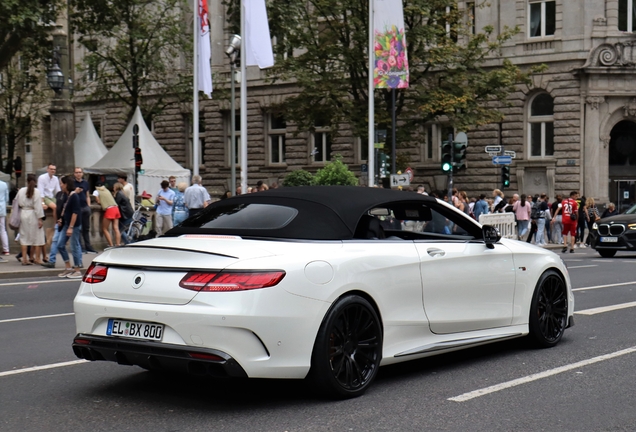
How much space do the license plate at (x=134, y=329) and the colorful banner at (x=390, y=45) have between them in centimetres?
1927

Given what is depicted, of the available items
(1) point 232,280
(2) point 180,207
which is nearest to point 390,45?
(2) point 180,207

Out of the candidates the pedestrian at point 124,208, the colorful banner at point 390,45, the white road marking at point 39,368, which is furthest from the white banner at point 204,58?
the white road marking at point 39,368

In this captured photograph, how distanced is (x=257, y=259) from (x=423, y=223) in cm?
227

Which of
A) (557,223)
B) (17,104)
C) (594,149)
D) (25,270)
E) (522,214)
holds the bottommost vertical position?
(557,223)

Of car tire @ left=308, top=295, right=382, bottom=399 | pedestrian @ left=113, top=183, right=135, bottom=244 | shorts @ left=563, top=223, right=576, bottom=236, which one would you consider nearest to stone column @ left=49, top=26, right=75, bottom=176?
pedestrian @ left=113, top=183, right=135, bottom=244

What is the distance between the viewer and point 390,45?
2502cm

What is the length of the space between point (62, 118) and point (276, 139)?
23129 mm

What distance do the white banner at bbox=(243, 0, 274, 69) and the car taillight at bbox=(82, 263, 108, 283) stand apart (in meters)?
17.6

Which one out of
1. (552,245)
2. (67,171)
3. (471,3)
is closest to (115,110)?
(471,3)

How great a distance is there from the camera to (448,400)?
6297 millimetres

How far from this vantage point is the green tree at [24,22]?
25750 mm

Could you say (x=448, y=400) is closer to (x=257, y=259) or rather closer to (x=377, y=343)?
(x=377, y=343)

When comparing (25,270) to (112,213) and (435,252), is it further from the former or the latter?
(435,252)

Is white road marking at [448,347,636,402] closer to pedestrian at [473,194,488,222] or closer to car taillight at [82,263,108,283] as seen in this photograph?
→ car taillight at [82,263,108,283]
